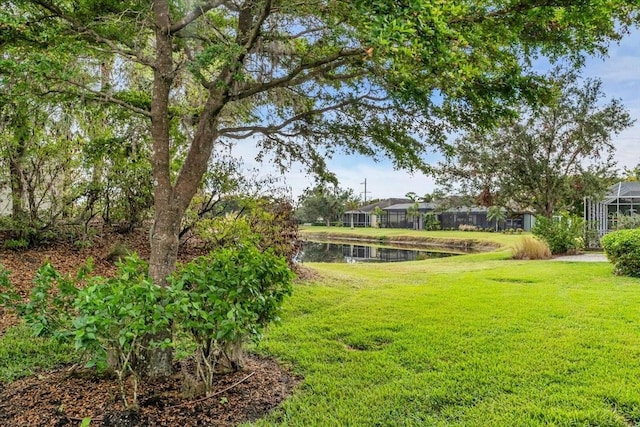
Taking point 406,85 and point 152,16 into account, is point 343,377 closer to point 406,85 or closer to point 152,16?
point 406,85

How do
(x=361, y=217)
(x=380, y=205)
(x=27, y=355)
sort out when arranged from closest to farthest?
(x=27, y=355), (x=361, y=217), (x=380, y=205)

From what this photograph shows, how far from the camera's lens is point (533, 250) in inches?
560

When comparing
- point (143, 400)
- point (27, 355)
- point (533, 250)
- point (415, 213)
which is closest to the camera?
point (143, 400)

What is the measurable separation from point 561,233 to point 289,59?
1408 centimetres

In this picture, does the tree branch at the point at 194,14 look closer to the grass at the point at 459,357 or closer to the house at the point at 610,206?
the grass at the point at 459,357

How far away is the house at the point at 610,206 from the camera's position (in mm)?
17281

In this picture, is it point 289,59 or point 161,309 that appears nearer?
point 161,309

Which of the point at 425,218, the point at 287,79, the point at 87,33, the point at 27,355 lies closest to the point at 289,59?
the point at 287,79

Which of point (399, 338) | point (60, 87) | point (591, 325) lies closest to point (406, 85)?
point (399, 338)

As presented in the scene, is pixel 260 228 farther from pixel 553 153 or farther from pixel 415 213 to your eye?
pixel 415 213

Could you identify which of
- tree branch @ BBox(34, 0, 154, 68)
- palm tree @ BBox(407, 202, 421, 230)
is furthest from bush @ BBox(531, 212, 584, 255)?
palm tree @ BBox(407, 202, 421, 230)

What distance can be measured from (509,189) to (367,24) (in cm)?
1730

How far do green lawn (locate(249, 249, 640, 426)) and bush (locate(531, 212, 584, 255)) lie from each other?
7727mm

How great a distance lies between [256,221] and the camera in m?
8.34
